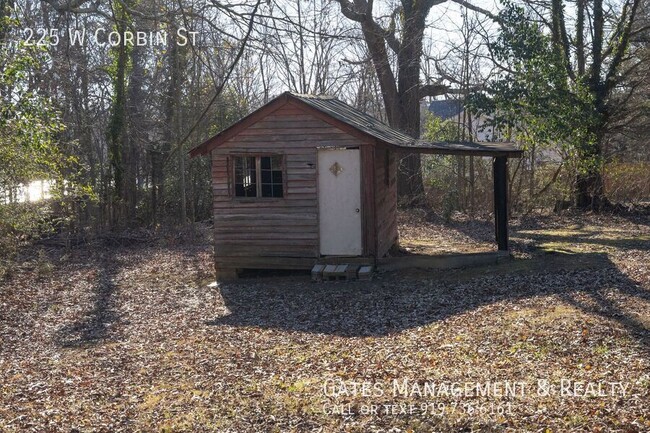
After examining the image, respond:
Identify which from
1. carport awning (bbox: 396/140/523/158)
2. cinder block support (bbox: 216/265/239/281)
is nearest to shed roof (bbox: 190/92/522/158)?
carport awning (bbox: 396/140/523/158)

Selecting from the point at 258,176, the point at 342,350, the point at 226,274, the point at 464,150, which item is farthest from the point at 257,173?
the point at 342,350

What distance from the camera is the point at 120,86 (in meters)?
20.4

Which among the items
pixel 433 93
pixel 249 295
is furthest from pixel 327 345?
pixel 433 93

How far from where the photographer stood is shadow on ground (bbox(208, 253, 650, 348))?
962 cm

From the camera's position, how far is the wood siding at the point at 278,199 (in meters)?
13.0

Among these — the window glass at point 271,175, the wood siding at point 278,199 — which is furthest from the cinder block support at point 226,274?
the window glass at point 271,175

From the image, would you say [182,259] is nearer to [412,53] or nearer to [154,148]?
[154,148]

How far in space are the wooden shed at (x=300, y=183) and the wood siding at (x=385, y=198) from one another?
2.3 inches

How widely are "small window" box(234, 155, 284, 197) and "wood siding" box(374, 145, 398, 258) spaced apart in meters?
1.85

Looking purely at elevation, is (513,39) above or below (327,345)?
above

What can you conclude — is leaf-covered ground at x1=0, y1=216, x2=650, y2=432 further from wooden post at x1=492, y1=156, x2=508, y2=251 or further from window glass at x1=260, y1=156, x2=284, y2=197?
window glass at x1=260, y1=156, x2=284, y2=197

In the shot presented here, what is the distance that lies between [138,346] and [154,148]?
14.2 m

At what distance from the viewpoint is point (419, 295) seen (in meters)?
11.2

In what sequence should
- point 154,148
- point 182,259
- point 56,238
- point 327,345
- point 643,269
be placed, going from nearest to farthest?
1. point 327,345
2. point 643,269
3. point 182,259
4. point 56,238
5. point 154,148
